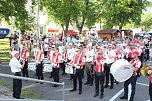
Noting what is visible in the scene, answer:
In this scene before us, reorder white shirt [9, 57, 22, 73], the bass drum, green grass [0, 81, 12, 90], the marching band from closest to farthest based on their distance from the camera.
Result: green grass [0, 81, 12, 90]
the bass drum
white shirt [9, 57, 22, 73]
the marching band

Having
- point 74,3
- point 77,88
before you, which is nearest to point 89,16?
point 74,3

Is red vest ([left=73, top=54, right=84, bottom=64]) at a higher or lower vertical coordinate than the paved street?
higher

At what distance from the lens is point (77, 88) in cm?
1411

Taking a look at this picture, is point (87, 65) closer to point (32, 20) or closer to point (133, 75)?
point (133, 75)

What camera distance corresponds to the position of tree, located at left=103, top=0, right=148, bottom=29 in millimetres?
48625

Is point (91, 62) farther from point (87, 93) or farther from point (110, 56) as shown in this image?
point (87, 93)

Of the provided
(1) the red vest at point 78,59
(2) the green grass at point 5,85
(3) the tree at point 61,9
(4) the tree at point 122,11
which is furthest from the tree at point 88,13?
(2) the green grass at point 5,85

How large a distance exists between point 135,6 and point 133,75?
39846 mm

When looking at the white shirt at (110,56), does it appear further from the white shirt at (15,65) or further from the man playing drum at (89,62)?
the white shirt at (15,65)

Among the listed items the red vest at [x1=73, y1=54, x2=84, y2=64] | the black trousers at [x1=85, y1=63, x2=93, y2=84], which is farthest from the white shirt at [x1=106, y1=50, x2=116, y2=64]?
the red vest at [x1=73, y1=54, x2=84, y2=64]

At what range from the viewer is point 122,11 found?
160ft

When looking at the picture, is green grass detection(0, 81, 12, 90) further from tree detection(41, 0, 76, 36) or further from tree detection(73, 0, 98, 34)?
tree detection(73, 0, 98, 34)

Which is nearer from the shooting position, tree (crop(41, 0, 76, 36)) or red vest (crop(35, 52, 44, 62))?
red vest (crop(35, 52, 44, 62))

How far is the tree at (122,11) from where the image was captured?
4862cm
